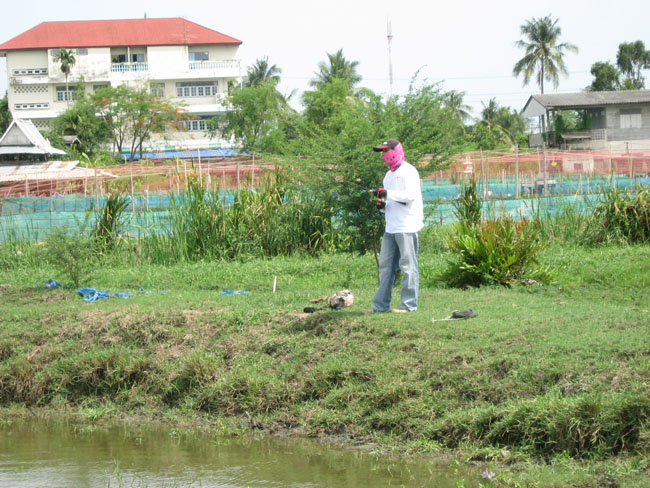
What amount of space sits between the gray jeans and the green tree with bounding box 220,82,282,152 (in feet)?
133

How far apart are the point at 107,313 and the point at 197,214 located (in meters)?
4.60

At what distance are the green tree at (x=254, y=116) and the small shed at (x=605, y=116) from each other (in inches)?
689

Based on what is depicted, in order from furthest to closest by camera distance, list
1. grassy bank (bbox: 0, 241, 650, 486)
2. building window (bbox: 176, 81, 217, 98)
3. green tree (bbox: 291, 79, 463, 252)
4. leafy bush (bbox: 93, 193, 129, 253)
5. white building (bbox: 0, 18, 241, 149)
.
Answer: building window (bbox: 176, 81, 217, 98)
white building (bbox: 0, 18, 241, 149)
leafy bush (bbox: 93, 193, 129, 253)
green tree (bbox: 291, 79, 463, 252)
grassy bank (bbox: 0, 241, 650, 486)

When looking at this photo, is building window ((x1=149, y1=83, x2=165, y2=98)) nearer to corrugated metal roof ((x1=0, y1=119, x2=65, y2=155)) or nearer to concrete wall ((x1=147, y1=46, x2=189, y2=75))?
concrete wall ((x1=147, y1=46, x2=189, y2=75))

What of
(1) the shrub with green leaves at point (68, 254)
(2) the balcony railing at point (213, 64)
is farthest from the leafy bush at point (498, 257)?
(2) the balcony railing at point (213, 64)

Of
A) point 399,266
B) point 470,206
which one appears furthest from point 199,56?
point 399,266

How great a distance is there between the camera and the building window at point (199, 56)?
63.8 m

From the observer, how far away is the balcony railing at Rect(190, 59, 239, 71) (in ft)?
202

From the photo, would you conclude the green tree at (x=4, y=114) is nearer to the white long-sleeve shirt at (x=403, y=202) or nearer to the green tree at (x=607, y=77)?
the green tree at (x=607, y=77)

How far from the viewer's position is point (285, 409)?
23.3 feet

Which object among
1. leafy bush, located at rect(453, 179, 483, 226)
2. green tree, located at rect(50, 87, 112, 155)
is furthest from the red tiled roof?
leafy bush, located at rect(453, 179, 483, 226)

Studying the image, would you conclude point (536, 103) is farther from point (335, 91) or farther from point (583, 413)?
point (583, 413)

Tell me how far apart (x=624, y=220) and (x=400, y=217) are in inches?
288

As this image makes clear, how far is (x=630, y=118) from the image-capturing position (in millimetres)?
46781
